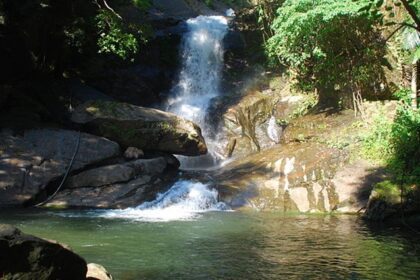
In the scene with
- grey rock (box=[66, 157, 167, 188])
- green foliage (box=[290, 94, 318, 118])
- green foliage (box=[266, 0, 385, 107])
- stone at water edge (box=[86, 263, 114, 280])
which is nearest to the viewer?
stone at water edge (box=[86, 263, 114, 280])

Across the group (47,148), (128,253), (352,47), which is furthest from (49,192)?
(352,47)

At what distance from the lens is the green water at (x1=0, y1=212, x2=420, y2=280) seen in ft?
25.4

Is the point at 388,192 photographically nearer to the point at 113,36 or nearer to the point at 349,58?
the point at 349,58

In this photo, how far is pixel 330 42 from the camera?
62.3ft

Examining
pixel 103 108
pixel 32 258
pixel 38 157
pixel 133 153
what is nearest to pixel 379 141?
pixel 133 153

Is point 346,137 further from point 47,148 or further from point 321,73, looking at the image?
point 47,148

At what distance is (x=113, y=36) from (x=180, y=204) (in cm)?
763

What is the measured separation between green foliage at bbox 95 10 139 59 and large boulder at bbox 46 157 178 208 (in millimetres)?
4712

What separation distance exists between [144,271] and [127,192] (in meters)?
8.30

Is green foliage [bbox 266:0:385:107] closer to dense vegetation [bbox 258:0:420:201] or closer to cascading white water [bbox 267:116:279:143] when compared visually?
dense vegetation [bbox 258:0:420:201]

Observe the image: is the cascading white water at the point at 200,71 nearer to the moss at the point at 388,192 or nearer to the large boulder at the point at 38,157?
the large boulder at the point at 38,157

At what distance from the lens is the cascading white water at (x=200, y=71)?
24453 mm

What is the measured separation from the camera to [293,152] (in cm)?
1814

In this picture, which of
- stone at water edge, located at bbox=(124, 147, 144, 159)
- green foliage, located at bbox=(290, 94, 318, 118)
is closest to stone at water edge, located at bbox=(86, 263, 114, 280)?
stone at water edge, located at bbox=(124, 147, 144, 159)
